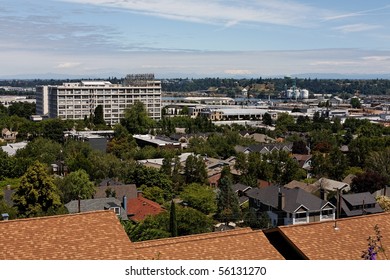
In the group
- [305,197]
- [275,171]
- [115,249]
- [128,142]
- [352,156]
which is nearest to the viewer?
[115,249]

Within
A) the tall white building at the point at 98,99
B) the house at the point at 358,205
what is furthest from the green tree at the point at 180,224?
the tall white building at the point at 98,99

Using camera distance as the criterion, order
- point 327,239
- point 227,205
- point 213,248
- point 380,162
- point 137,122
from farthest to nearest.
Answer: point 137,122 → point 380,162 → point 227,205 → point 327,239 → point 213,248

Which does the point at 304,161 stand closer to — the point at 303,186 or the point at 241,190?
the point at 303,186

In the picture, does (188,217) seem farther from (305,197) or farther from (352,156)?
(352,156)

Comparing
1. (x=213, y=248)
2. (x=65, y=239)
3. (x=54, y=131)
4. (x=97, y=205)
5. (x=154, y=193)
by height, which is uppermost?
(x=65, y=239)

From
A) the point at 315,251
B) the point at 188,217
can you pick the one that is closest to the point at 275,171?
the point at 188,217

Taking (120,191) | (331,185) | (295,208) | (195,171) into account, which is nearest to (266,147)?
(195,171)
